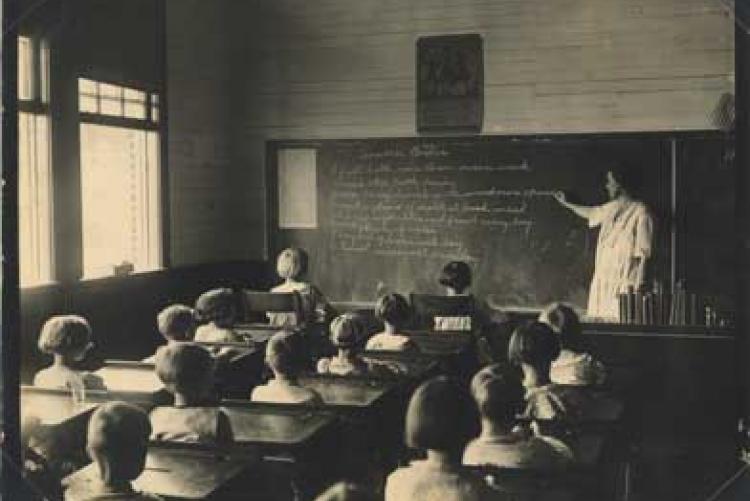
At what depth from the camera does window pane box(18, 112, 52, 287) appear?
4.57 m

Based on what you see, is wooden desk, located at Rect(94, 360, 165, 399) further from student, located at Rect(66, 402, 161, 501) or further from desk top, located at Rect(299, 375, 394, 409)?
student, located at Rect(66, 402, 161, 501)

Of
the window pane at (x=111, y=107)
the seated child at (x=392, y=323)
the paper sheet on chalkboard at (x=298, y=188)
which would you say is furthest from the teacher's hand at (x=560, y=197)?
the window pane at (x=111, y=107)

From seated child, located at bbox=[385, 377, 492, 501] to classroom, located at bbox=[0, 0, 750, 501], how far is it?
791 millimetres

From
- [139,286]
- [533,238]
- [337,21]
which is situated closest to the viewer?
[139,286]

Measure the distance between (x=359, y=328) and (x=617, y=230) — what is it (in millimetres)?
2923

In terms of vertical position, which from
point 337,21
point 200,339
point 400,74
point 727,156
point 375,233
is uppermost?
point 337,21

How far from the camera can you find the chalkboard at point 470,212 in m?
6.04

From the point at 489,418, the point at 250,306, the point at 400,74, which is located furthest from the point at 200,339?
the point at 400,74

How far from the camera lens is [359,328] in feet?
11.3

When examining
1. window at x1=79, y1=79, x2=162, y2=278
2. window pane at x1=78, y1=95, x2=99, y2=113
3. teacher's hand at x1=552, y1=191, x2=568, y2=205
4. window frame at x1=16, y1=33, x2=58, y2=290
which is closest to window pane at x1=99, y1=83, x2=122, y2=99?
window at x1=79, y1=79, x2=162, y2=278

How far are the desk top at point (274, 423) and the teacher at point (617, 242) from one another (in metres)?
3.55

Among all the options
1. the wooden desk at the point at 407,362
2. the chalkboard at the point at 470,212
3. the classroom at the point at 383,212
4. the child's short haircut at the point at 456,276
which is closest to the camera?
the classroom at the point at 383,212

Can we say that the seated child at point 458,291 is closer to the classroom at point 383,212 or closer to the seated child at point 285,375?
the classroom at point 383,212

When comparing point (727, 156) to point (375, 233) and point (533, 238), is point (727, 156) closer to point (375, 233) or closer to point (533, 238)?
point (533, 238)
